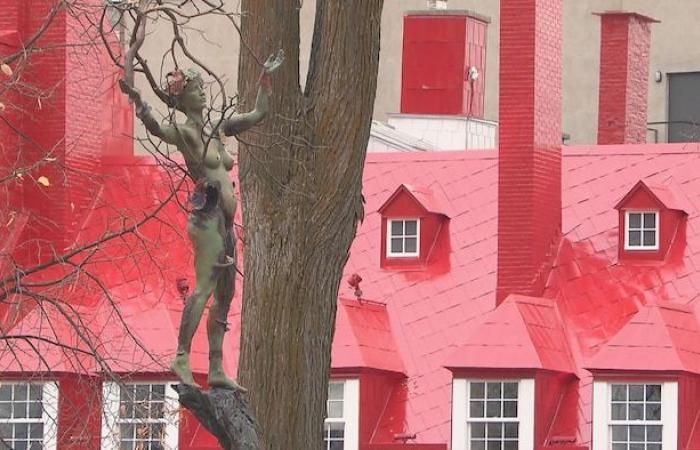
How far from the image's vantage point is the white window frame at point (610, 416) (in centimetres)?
3775

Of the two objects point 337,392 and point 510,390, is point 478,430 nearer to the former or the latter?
point 510,390

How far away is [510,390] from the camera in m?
38.4

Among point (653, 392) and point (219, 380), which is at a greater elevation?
point (653, 392)

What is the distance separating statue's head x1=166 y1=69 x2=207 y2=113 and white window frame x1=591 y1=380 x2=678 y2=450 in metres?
17.6

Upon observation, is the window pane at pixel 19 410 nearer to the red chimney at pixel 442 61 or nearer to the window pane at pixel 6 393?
the window pane at pixel 6 393

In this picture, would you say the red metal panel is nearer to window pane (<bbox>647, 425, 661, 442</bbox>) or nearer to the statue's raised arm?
window pane (<bbox>647, 425, 661, 442</bbox>)

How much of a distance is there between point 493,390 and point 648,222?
3.22 m

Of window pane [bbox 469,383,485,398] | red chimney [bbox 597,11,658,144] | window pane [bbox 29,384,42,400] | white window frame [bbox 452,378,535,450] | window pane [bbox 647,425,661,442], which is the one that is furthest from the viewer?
red chimney [bbox 597,11,658,144]

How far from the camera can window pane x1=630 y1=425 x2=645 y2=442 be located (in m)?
38.0

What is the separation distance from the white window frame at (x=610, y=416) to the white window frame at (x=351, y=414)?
2.77 m

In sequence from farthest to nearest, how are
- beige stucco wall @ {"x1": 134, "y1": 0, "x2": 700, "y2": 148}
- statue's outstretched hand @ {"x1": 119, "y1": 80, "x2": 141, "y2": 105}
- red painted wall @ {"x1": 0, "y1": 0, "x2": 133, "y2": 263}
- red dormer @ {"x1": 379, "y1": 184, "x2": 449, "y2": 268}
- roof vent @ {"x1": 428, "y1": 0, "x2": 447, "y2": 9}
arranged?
1. beige stucco wall @ {"x1": 134, "y1": 0, "x2": 700, "y2": 148}
2. roof vent @ {"x1": 428, "y1": 0, "x2": 447, "y2": 9}
3. red painted wall @ {"x1": 0, "y1": 0, "x2": 133, "y2": 263}
4. red dormer @ {"x1": 379, "y1": 184, "x2": 449, "y2": 268}
5. statue's outstretched hand @ {"x1": 119, "y1": 80, "x2": 141, "y2": 105}

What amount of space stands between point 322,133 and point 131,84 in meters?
3.95

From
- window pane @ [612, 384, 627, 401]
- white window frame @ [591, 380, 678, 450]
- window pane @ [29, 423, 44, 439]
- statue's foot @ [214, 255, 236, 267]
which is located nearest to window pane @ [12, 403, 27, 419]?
window pane @ [29, 423, 44, 439]

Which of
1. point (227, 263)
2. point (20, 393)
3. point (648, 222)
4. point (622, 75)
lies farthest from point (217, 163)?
point (622, 75)
